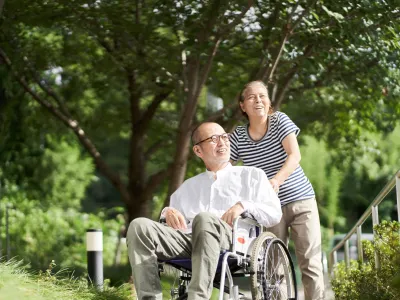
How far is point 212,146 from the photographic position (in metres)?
5.41

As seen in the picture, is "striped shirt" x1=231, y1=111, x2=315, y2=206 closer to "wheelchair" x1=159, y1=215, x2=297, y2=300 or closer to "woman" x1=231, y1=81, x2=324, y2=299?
"woman" x1=231, y1=81, x2=324, y2=299

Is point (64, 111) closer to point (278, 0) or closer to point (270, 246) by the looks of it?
point (278, 0)

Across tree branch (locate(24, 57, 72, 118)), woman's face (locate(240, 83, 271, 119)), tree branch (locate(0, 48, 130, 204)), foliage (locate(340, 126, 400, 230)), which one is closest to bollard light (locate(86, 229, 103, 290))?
woman's face (locate(240, 83, 271, 119))

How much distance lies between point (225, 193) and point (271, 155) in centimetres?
66

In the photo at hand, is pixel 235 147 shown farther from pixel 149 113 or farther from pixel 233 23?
pixel 149 113

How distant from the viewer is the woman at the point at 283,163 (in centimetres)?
582

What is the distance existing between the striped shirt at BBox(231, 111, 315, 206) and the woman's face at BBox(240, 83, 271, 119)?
11 centimetres

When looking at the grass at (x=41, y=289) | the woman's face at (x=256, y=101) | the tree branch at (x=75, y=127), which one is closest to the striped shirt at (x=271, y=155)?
the woman's face at (x=256, y=101)

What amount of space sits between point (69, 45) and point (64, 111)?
1027mm

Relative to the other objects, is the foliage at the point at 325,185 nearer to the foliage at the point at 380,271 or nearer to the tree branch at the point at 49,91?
the tree branch at the point at 49,91

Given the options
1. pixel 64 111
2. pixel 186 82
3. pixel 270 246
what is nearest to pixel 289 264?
pixel 270 246

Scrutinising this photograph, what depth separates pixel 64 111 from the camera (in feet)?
39.8

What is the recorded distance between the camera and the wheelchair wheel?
4941 millimetres

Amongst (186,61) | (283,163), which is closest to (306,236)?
(283,163)
